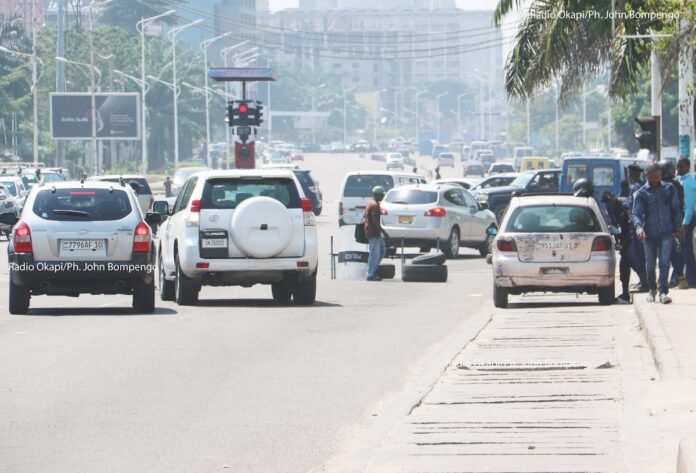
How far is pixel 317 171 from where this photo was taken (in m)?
140

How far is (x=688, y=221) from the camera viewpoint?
71.5 feet

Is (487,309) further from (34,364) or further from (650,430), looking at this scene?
(650,430)

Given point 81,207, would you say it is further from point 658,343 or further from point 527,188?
point 527,188

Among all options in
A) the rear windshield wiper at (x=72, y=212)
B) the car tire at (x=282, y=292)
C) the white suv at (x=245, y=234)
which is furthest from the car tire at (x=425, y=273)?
the rear windshield wiper at (x=72, y=212)

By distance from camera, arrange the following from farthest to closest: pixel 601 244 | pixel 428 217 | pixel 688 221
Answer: pixel 428 217 < pixel 688 221 < pixel 601 244

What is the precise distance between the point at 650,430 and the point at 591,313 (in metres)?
9.79

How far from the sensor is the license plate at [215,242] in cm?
2161

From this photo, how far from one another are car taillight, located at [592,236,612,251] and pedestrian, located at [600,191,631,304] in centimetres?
33

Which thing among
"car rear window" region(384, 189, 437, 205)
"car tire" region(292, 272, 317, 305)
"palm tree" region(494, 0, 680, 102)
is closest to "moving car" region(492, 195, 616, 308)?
"car tire" region(292, 272, 317, 305)

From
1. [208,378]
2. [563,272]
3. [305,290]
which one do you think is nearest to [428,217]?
[305,290]

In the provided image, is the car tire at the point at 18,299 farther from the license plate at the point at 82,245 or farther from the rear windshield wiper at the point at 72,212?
the rear windshield wiper at the point at 72,212

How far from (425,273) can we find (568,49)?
7.57 metres

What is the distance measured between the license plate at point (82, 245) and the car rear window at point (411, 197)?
668 inches

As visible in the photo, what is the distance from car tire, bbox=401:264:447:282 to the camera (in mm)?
28750
